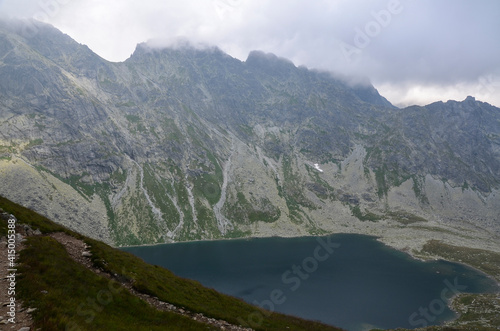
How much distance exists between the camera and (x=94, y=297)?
19.4 metres

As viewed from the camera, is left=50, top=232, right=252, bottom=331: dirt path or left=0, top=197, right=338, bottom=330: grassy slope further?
left=50, top=232, right=252, bottom=331: dirt path

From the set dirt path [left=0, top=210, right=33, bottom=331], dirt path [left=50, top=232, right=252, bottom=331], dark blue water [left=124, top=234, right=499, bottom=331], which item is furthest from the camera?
dark blue water [left=124, top=234, right=499, bottom=331]

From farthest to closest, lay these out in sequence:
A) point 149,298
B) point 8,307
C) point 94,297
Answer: point 149,298 < point 94,297 < point 8,307

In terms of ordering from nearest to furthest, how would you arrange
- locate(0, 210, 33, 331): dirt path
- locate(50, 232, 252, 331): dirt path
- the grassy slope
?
locate(0, 210, 33, 331): dirt path, the grassy slope, locate(50, 232, 252, 331): dirt path

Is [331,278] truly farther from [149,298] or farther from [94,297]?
[94,297]

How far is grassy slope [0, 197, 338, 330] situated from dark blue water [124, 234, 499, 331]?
62756 mm

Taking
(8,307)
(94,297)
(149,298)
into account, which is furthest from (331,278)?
(8,307)

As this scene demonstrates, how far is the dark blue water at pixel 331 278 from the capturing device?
82.4 metres

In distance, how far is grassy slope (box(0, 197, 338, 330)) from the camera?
50.2 ft

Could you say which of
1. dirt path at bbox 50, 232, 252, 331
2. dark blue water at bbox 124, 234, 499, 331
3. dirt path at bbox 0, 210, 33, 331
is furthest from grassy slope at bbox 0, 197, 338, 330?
dark blue water at bbox 124, 234, 499, 331

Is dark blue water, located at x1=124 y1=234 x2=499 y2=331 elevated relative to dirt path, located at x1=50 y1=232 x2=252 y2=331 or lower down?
lower down

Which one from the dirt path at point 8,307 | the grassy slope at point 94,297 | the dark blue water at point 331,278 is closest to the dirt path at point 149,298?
the grassy slope at point 94,297

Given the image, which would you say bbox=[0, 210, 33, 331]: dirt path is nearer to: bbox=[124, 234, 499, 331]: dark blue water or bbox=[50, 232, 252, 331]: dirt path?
bbox=[50, 232, 252, 331]: dirt path

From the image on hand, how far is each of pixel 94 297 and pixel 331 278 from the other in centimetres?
11042
